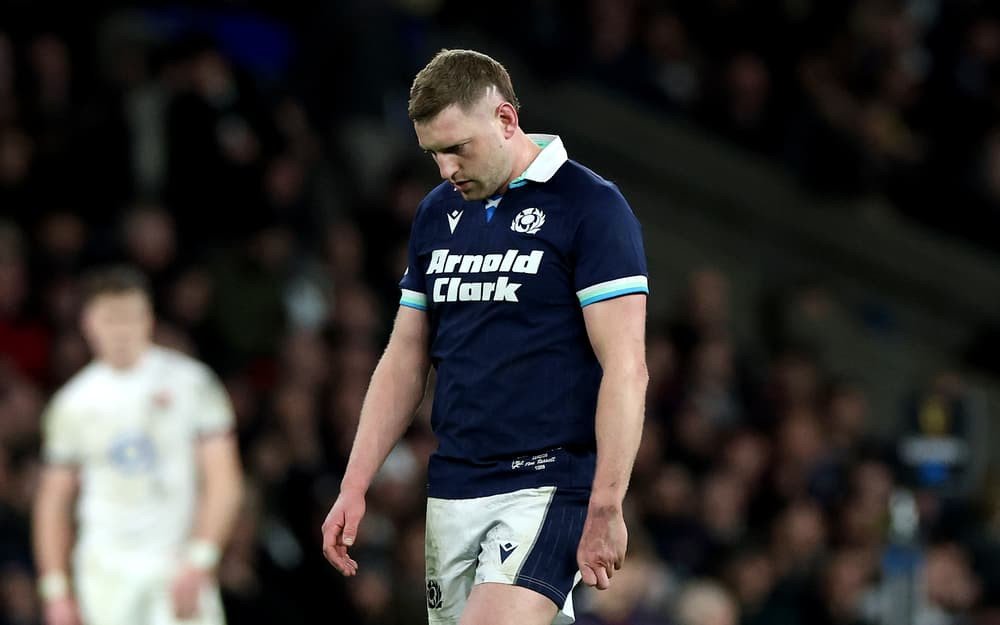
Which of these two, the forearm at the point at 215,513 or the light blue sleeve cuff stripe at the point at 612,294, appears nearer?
the light blue sleeve cuff stripe at the point at 612,294

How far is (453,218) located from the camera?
5543mm

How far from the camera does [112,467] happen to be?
27.1 ft

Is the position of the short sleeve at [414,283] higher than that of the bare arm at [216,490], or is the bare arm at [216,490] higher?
the short sleeve at [414,283]

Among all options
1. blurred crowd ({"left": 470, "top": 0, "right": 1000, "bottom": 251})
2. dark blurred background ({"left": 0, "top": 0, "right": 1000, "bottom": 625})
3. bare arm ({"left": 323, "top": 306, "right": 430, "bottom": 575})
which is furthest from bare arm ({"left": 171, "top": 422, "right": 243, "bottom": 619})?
blurred crowd ({"left": 470, "top": 0, "right": 1000, "bottom": 251})

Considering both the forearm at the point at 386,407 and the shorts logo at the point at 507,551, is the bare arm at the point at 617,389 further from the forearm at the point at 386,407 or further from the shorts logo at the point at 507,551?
the forearm at the point at 386,407

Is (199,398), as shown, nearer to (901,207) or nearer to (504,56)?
(504,56)

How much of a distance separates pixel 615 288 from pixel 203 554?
141 inches

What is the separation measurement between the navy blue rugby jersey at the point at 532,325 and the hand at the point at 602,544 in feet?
1.13

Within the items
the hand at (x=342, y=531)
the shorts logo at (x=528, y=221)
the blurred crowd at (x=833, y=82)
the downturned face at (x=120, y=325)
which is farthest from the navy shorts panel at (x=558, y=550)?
the blurred crowd at (x=833, y=82)

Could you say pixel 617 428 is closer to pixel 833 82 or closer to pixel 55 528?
pixel 55 528

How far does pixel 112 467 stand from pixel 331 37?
6078 millimetres

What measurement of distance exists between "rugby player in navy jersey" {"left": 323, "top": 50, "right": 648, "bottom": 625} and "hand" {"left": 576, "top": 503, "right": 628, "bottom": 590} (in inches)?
5.9

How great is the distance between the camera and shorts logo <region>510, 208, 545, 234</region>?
17.5 ft

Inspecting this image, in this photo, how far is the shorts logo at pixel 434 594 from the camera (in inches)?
215
